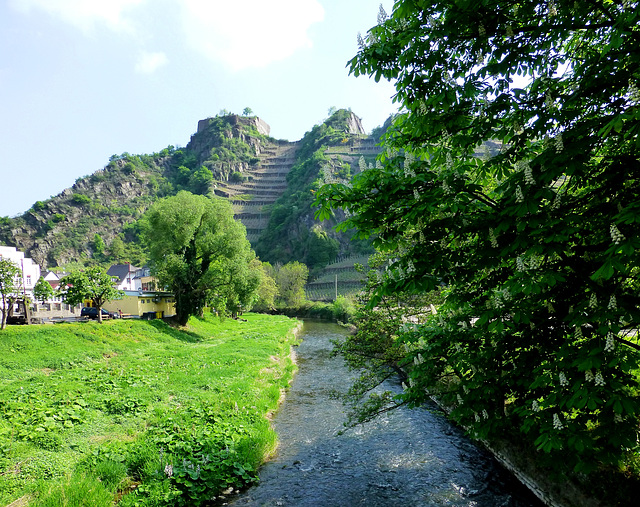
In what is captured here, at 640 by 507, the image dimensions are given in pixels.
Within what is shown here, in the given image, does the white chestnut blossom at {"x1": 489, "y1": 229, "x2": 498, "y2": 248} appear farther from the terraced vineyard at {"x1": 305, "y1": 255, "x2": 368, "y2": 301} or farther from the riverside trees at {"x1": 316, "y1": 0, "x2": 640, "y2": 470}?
the terraced vineyard at {"x1": 305, "y1": 255, "x2": 368, "y2": 301}

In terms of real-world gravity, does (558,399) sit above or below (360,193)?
below

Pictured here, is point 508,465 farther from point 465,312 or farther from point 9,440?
point 9,440

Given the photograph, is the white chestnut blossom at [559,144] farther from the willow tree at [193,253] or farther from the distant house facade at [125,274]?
the distant house facade at [125,274]

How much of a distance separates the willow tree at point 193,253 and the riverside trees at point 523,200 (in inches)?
1304

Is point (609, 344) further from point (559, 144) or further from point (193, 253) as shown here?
point (193, 253)

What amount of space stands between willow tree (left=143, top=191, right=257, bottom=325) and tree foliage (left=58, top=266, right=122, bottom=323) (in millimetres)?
6356

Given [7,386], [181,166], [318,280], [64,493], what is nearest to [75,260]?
[181,166]

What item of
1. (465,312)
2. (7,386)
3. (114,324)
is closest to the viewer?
(465,312)

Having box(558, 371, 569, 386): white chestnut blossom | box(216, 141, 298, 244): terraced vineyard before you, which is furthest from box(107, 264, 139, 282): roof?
box(558, 371, 569, 386): white chestnut blossom

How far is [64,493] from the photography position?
9.20 metres

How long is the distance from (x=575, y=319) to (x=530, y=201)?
1773 millimetres

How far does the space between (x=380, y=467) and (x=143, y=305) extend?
39140 mm

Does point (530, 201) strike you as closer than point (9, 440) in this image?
Yes

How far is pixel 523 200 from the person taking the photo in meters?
5.28
